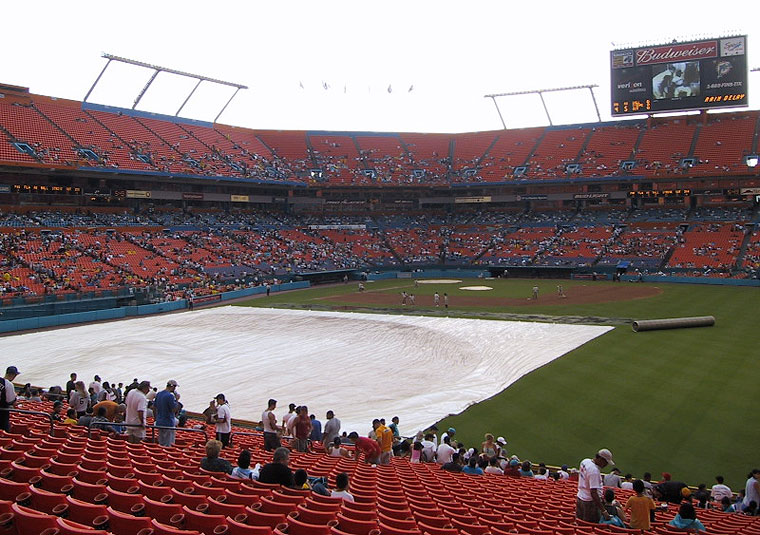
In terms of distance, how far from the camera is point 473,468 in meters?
13.1

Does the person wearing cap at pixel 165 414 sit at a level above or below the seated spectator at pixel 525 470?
above

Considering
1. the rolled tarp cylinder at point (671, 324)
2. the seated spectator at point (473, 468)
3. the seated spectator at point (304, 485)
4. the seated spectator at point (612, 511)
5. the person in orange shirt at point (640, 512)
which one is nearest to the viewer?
the seated spectator at point (304, 485)

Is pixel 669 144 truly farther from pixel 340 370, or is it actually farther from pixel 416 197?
pixel 340 370

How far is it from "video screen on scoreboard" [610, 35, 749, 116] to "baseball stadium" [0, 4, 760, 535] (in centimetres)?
24

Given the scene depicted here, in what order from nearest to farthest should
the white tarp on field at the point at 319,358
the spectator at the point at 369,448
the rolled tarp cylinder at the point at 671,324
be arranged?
1. the spectator at the point at 369,448
2. the white tarp on field at the point at 319,358
3. the rolled tarp cylinder at the point at 671,324

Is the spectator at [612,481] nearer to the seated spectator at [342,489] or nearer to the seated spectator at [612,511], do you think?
the seated spectator at [612,511]

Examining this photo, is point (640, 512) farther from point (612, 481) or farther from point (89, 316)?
point (89, 316)

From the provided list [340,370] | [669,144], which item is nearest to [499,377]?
[340,370]

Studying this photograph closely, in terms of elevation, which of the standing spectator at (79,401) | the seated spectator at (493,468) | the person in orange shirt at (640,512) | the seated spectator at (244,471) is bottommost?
A: the seated spectator at (493,468)

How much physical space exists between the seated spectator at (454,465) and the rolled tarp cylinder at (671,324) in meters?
22.5

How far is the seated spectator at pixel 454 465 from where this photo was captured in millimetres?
13055

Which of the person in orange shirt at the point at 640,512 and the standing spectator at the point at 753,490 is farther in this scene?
the standing spectator at the point at 753,490

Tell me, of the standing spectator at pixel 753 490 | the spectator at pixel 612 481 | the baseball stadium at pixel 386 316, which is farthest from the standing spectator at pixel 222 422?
the standing spectator at pixel 753 490

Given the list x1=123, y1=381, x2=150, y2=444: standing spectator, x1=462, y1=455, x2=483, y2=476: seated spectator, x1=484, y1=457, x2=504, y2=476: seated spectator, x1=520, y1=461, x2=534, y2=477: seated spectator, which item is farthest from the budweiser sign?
x1=123, y1=381, x2=150, y2=444: standing spectator
